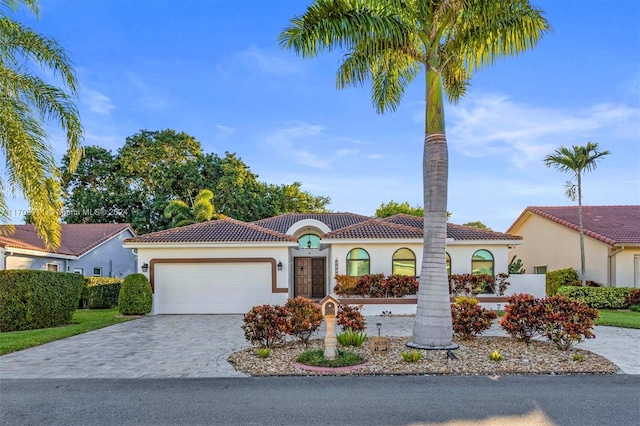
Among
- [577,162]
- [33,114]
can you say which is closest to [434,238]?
[33,114]

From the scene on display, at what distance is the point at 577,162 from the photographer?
2091cm

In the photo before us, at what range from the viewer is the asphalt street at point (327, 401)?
586cm

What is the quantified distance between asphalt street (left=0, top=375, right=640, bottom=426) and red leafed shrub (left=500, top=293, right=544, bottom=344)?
75.0 inches

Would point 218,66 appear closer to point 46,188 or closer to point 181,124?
point 46,188

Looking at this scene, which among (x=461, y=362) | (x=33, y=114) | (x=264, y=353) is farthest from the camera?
(x=33, y=114)

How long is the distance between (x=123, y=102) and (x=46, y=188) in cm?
1083

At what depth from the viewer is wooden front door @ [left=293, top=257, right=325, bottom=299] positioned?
2252 cm

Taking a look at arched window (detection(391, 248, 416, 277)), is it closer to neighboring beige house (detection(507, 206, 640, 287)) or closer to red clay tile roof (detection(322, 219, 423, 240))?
red clay tile roof (detection(322, 219, 423, 240))

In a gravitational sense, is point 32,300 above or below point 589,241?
below

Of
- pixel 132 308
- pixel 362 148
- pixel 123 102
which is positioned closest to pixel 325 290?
pixel 362 148

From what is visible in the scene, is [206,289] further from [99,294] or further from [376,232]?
[99,294]

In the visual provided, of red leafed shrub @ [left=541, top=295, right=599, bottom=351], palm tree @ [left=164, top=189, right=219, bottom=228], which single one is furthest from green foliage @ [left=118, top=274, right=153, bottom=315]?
red leafed shrub @ [left=541, top=295, right=599, bottom=351]

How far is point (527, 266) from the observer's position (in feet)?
91.8

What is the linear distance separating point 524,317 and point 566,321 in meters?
0.82
